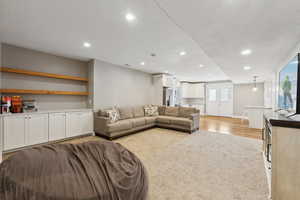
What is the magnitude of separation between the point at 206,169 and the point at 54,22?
3.75 metres

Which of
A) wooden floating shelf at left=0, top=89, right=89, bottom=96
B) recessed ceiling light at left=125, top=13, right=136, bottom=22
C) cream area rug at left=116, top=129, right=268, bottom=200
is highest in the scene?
recessed ceiling light at left=125, top=13, right=136, bottom=22

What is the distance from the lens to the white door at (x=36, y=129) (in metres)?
3.14

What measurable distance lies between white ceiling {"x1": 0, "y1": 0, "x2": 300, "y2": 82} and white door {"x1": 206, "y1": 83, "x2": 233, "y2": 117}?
5.85 meters

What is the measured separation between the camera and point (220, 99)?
30.7ft

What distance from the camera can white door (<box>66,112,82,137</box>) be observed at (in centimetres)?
382

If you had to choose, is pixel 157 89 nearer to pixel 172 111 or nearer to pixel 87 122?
pixel 172 111

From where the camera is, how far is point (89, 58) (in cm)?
428

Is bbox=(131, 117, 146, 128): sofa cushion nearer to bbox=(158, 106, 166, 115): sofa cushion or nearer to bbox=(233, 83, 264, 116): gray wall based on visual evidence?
bbox=(158, 106, 166, 115): sofa cushion

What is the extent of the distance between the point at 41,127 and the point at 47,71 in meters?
1.62

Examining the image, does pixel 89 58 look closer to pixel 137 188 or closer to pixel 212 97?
pixel 137 188

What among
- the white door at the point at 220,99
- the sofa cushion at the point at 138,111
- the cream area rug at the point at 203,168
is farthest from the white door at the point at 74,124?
the white door at the point at 220,99

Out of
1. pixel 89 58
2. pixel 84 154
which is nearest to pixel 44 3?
pixel 84 154

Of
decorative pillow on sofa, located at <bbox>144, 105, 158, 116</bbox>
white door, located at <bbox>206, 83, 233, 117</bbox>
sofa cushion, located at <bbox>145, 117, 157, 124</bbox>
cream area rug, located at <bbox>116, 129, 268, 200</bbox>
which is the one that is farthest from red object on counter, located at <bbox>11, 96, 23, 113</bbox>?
white door, located at <bbox>206, 83, 233, 117</bbox>

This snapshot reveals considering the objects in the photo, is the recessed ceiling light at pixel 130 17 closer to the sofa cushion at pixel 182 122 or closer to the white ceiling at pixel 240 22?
the white ceiling at pixel 240 22
